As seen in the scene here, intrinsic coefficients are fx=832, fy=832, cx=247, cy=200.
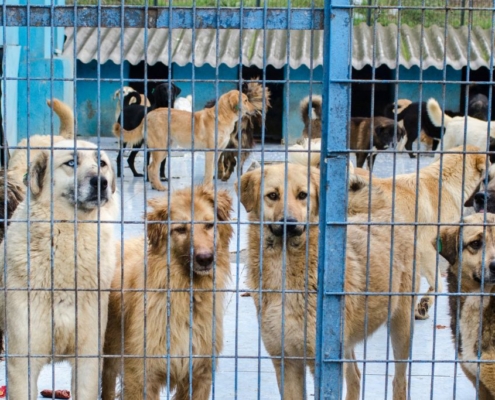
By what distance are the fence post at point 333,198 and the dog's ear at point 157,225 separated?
110 centimetres

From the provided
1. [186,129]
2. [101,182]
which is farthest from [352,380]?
[186,129]

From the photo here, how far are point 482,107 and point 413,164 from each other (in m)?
1.61

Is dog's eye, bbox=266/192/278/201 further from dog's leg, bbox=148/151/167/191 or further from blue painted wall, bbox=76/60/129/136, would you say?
blue painted wall, bbox=76/60/129/136

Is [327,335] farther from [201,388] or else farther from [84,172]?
[84,172]

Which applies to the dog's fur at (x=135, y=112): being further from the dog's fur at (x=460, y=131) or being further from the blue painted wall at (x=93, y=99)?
the dog's fur at (x=460, y=131)

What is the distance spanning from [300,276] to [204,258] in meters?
0.62

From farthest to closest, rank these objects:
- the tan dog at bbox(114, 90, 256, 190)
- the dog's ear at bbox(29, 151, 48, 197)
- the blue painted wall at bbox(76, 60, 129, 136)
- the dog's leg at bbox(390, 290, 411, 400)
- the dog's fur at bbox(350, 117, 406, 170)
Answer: the blue painted wall at bbox(76, 60, 129, 136), the dog's fur at bbox(350, 117, 406, 170), the tan dog at bbox(114, 90, 256, 190), the dog's leg at bbox(390, 290, 411, 400), the dog's ear at bbox(29, 151, 48, 197)

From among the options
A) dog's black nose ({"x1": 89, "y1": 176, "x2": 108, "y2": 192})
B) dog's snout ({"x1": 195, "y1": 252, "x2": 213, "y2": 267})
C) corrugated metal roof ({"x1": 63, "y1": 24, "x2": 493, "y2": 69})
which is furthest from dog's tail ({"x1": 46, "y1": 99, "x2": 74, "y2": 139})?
corrugated metal roof ({"x1": 63, "y1": 24, "x2": 493, "y2": 69})

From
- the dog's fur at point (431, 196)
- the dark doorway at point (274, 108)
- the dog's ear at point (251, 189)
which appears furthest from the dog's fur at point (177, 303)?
the dark doorway at point (274, 108)

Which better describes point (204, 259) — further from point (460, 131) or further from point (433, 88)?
point (433, 88)

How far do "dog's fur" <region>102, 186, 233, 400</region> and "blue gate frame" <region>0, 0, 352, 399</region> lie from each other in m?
0.82

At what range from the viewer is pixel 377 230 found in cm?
489

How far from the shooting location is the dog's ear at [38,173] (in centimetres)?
412

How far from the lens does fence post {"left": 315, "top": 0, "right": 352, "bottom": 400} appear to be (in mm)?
3302
